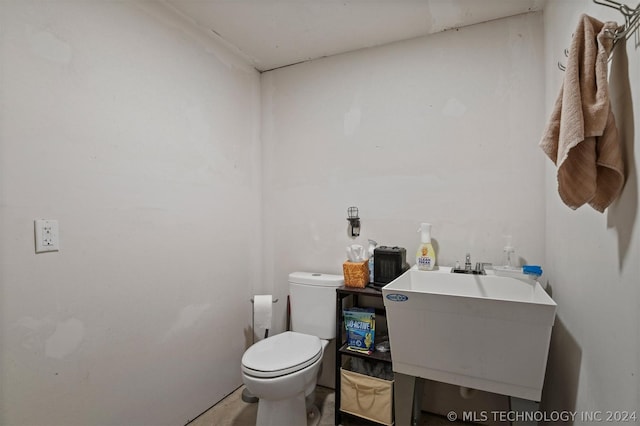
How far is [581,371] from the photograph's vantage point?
1031 millimetres

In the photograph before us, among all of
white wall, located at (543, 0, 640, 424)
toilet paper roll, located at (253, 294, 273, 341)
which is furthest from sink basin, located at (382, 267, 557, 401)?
toilet paper roll, located at (253, 294, 273, 341)

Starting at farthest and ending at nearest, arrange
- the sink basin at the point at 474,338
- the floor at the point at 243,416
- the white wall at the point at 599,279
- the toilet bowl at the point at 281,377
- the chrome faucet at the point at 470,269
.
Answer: the floor at the point at 243,416 < the chrome faucet at the point at 470,269 < the toilet bowl at the point at 281,377 < the sink basin at the point at 474,338 < the white wall at the point at 599,279

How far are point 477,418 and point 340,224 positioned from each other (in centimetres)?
133

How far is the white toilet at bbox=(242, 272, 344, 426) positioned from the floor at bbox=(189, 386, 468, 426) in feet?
0.78

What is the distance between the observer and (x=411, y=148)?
1.82 m

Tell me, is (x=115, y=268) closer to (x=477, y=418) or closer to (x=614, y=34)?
(x=614, y=34)

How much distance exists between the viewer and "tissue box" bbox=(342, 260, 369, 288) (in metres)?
1.71

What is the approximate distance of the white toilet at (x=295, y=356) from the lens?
4.57 feet

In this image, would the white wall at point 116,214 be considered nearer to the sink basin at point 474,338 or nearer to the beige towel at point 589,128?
the sink basin at point 474,338

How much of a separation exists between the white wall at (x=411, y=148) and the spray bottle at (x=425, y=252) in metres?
0.11

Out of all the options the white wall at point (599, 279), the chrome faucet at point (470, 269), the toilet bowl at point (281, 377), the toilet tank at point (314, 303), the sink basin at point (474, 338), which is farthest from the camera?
the toilet tank at point (314, 303)

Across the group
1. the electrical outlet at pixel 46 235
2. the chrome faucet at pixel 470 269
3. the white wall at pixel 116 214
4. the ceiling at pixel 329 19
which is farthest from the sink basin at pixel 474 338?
the ceiling at pixel 329 19

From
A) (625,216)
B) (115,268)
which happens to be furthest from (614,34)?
(115,268)

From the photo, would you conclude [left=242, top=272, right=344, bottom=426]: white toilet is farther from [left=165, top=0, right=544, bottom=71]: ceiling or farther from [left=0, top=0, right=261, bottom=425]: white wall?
[left=165, top=0, right=544, bottom=71]: ceiling
